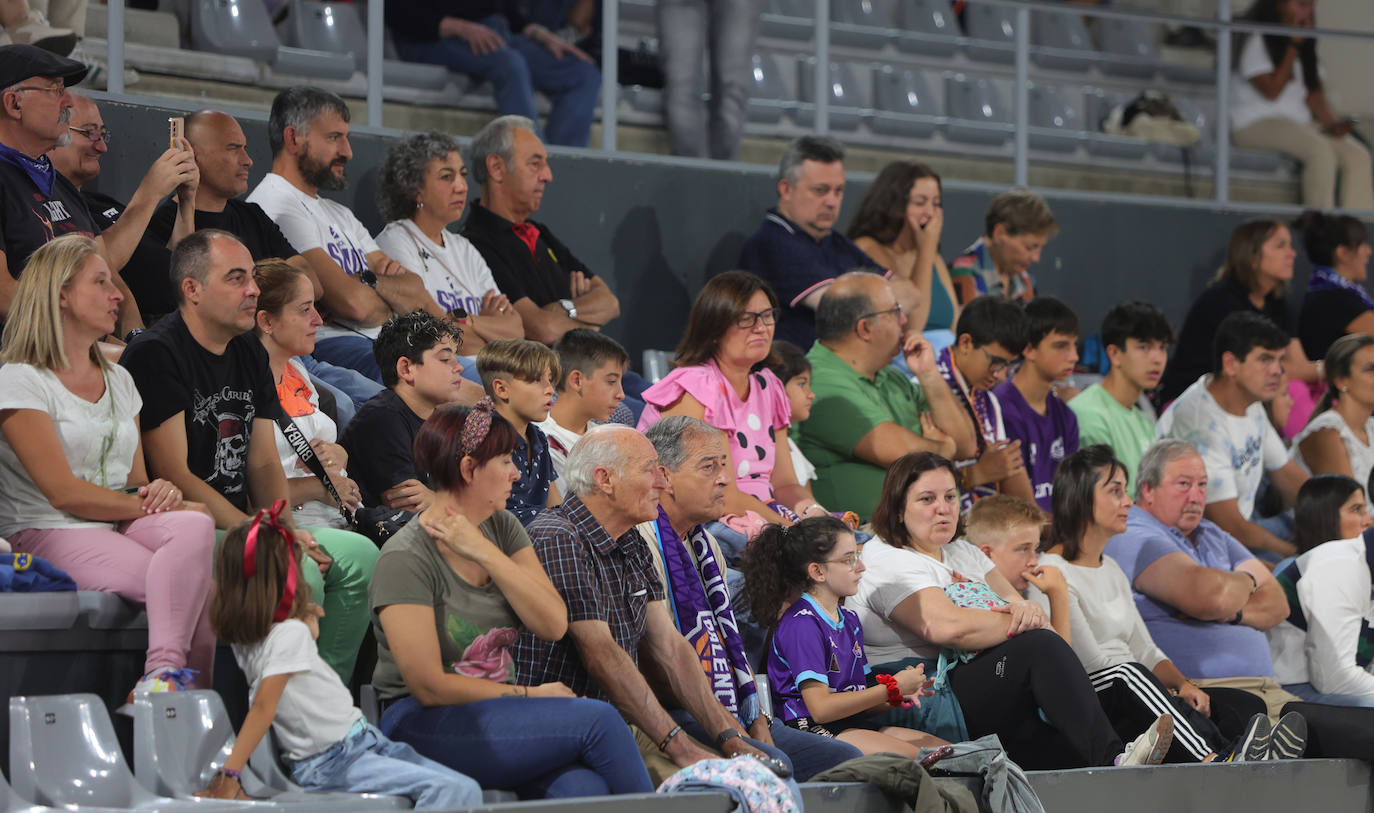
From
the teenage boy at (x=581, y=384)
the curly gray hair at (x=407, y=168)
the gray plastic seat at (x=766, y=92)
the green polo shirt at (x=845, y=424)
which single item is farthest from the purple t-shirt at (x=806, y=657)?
the gray plastic seat at (x=766, y=92)

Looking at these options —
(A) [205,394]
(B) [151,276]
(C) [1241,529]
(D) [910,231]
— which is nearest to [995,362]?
(D) [910,231]

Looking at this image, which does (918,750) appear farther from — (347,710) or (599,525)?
(347,710)

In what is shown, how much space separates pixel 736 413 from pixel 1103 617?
3.98ft

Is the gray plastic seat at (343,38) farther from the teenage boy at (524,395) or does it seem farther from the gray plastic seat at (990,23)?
the gray plastic seat at (990,23)

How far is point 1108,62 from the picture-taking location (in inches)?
382

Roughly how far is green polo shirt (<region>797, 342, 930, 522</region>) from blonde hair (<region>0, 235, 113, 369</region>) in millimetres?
2567

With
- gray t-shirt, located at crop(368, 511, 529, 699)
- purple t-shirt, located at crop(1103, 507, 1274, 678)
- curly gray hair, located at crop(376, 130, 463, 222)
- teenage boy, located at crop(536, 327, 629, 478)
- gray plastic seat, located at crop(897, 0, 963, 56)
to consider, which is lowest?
purple t-shirt, located at crop(1103, 507, 1274, 678)

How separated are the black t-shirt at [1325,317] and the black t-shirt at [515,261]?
3.61 m

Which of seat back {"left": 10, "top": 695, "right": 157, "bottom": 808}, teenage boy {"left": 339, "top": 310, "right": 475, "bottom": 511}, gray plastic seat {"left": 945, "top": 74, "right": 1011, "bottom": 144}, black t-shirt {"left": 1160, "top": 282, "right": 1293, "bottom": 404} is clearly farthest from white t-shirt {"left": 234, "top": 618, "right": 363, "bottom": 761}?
gray plastic seat {"left": 945, "top": 74, "right": 1011, "bottom": 144}

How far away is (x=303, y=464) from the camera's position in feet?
13.8

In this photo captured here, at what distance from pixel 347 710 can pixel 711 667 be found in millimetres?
977

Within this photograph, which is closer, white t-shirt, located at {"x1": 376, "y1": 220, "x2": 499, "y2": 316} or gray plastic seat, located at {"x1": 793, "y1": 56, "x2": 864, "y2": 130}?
white t-shirt, located at {"x1": 376, "y1": 220, "x2": 499, "y2": 316}

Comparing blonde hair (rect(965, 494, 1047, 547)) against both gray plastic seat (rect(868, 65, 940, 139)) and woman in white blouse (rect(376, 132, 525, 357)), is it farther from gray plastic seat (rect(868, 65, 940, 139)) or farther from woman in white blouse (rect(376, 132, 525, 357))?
gray plastic seat (rect(868, 65, 940, 139))

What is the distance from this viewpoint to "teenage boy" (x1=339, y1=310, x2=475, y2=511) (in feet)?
13.8
